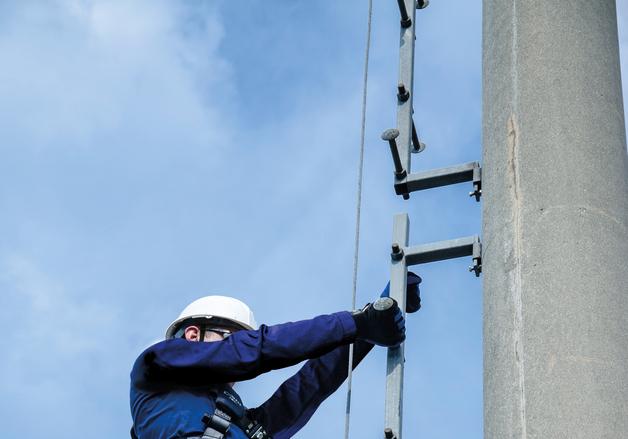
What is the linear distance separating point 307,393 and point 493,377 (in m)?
2.46

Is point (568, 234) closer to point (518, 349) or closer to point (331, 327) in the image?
point (518, 349)

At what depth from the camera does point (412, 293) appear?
6984 millimetres

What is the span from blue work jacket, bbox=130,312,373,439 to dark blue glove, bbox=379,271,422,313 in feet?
1.20

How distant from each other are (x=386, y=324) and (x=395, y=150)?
985 millimetres

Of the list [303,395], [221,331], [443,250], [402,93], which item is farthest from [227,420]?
[402,93]

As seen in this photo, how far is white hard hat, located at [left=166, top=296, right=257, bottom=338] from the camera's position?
7781 mm

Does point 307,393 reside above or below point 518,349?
above

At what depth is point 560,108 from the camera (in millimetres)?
6020

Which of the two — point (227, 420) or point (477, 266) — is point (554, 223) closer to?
point (477, 266)

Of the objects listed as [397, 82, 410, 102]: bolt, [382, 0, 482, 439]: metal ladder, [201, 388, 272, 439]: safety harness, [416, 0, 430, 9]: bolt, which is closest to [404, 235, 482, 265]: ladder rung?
[382, 0, 482, 439]: metal ladder

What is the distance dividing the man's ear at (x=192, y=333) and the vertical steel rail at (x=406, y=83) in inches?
68.7

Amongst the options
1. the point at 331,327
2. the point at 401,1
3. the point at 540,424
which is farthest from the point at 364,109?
the point at 540,424

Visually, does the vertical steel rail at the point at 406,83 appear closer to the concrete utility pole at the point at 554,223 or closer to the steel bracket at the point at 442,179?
the steel bracket at the point at 442,179

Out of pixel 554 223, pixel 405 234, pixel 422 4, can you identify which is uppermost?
pixel 422 4
